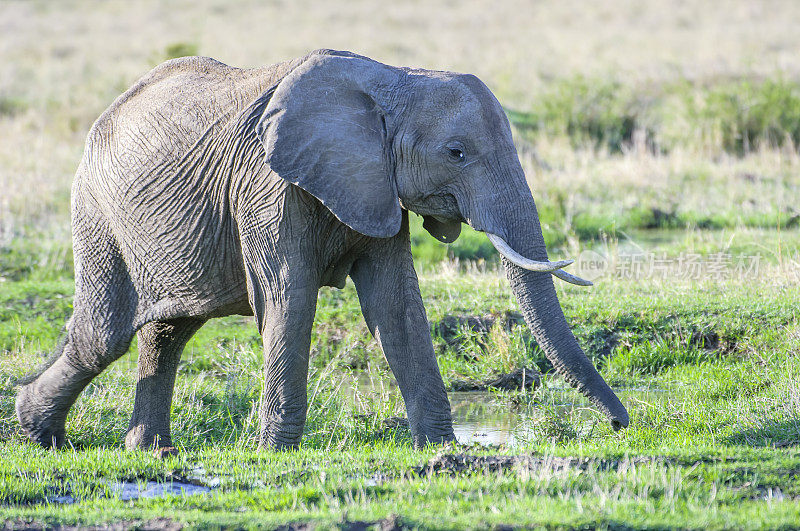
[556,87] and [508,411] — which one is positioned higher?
[556,87]

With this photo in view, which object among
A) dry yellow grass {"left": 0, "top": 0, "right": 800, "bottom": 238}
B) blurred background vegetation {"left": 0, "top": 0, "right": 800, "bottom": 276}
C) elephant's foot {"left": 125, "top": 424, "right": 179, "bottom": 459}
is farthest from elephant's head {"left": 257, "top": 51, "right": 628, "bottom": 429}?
dry yellow grass {"left": 0, "top": 0, "right": 800, "bottom": 238}

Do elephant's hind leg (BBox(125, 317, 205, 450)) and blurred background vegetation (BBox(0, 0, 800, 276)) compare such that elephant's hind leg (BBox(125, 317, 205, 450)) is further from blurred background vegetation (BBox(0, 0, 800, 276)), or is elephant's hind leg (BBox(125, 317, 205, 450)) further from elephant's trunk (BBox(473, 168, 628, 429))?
blurred background vegetation (BBox(0, 0, 800, 276))

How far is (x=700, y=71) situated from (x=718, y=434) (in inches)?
842

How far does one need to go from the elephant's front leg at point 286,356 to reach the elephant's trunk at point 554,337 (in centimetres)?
119

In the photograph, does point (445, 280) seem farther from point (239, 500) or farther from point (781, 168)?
point (781, 168)

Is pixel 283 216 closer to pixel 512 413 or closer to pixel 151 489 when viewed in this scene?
pixel 151 489

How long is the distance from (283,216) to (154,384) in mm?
1898

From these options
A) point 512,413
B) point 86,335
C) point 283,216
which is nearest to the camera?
point 283,216

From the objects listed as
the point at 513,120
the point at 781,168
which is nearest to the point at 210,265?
the point at 781,168

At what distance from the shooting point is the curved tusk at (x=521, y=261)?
5.67m

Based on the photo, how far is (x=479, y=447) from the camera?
6.33 meters

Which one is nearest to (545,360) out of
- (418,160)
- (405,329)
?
(405,329)

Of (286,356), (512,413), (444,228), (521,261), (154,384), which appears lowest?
(512,413)

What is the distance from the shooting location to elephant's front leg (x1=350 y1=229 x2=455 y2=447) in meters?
6.60
